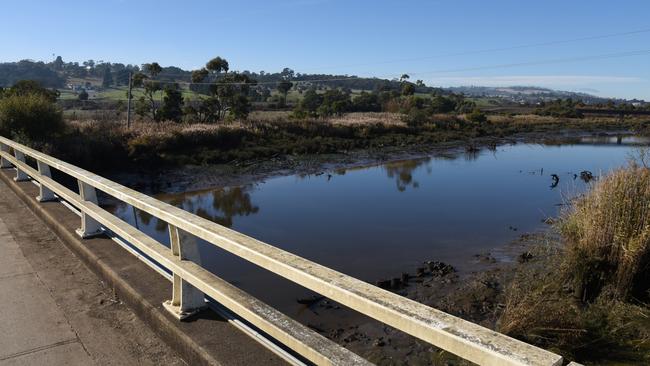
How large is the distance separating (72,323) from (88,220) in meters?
1.97

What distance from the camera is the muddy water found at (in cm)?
1070

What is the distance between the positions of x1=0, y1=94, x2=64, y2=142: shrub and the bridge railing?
17796mm

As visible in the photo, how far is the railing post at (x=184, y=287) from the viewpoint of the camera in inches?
141

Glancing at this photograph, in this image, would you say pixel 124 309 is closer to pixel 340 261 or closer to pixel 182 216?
pixel 182 216

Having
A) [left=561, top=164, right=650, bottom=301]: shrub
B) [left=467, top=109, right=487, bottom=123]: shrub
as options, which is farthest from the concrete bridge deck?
[left=467, top=109, right=487, bottom=123]: shrub

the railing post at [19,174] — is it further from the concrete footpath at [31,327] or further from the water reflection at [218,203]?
the water reflection at [218,203]

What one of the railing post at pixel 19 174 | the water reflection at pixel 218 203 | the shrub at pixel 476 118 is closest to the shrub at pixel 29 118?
the water reflection at pixel 218 203

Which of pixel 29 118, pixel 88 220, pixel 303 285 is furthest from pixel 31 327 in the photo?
pixel 29 118

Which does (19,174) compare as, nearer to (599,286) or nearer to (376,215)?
(376,215)

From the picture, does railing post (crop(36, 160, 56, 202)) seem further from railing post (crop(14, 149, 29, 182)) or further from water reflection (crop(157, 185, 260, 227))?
water reflection (crop(157, 185, 260, 227))

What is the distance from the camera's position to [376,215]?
15773mm

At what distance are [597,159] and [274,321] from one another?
37.4m

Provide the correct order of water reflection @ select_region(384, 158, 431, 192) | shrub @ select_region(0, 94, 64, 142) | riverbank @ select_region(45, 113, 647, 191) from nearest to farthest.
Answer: shrub @ select_region(0, 94, 64, 142), water reflection @ select_region(384, 158, 431, 192), riverbank @ select_region(45, 113, 647, 191)

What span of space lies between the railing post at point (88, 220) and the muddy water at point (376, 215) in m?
3.53
